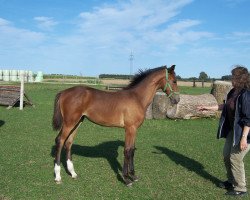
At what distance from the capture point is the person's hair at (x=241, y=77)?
19.7 ft

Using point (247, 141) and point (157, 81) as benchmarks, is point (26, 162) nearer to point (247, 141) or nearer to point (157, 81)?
point (157, 81)

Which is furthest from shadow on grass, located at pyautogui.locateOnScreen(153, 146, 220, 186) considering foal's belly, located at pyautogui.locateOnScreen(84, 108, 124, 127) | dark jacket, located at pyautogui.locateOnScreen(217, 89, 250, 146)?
foal's belly, located at pyautogui.locateOnScreen(84, 108, 124, 127)

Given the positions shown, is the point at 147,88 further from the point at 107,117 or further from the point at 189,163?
the point at 189,163

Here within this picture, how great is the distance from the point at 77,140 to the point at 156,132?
130 inches

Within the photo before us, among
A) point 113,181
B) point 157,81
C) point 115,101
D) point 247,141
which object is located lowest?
point 113,181

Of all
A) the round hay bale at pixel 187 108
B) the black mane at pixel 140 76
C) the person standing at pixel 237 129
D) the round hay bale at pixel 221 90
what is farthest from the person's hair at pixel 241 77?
the round hay bale at pixel 221 90

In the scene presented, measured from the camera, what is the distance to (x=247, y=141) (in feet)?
19.7

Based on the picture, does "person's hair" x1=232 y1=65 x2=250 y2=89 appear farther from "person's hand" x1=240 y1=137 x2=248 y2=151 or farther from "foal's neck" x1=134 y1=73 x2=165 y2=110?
"foal's neck" x1=134 y1=73 x2=165 y2=110

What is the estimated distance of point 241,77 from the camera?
6.04 m

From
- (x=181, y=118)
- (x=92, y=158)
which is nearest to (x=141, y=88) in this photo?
(x=92, y=158)

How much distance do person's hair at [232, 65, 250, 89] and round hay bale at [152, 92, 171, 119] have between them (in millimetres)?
9028

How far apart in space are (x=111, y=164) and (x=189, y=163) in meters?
2.05

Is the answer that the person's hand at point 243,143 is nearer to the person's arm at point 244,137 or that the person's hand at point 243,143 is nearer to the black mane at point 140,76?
the person's arm at point 244,137

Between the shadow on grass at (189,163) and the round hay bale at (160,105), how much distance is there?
216 inches
